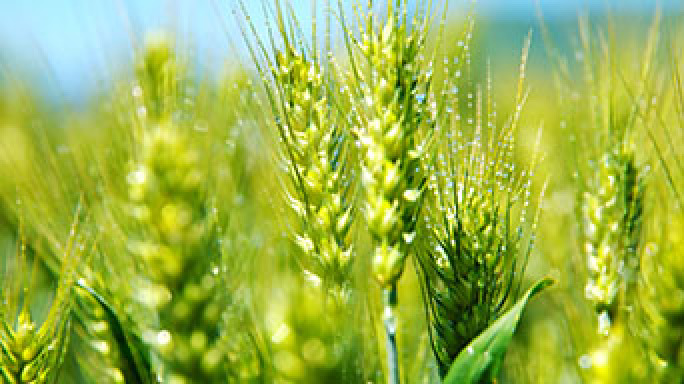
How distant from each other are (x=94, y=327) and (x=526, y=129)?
Result: 1.82m

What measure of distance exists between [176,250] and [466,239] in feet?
1.72

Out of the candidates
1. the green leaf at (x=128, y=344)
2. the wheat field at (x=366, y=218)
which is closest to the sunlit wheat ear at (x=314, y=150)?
the wheat field at (x=366, y=218)

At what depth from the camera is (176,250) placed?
2.89 ft

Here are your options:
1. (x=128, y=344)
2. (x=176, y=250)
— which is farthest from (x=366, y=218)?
(x=128, y=344)

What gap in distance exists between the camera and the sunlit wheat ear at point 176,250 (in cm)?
87

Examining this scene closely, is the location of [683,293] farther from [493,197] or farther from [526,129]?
[526,129]

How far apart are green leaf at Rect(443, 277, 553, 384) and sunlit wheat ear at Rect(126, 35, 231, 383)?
36 centimetres

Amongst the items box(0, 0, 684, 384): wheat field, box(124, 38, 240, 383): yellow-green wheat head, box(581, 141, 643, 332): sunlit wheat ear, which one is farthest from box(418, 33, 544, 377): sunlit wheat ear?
box(124, 38, 240, 383): yellow-green wheat head

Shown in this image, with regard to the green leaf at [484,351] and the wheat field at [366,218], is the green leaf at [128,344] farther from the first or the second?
the green leaf at [484,351]

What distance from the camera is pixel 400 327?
1.49 meters

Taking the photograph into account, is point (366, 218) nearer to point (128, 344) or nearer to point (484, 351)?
point (484, 351)

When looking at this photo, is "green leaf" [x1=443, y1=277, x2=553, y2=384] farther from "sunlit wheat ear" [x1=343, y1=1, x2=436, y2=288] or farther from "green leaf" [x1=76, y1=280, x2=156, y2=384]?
"green leaf" [x1=76, y1=280, x2=156, y2=384]

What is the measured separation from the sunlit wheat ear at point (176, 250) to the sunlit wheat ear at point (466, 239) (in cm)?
40

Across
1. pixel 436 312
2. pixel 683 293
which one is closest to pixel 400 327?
pixel 436 312
